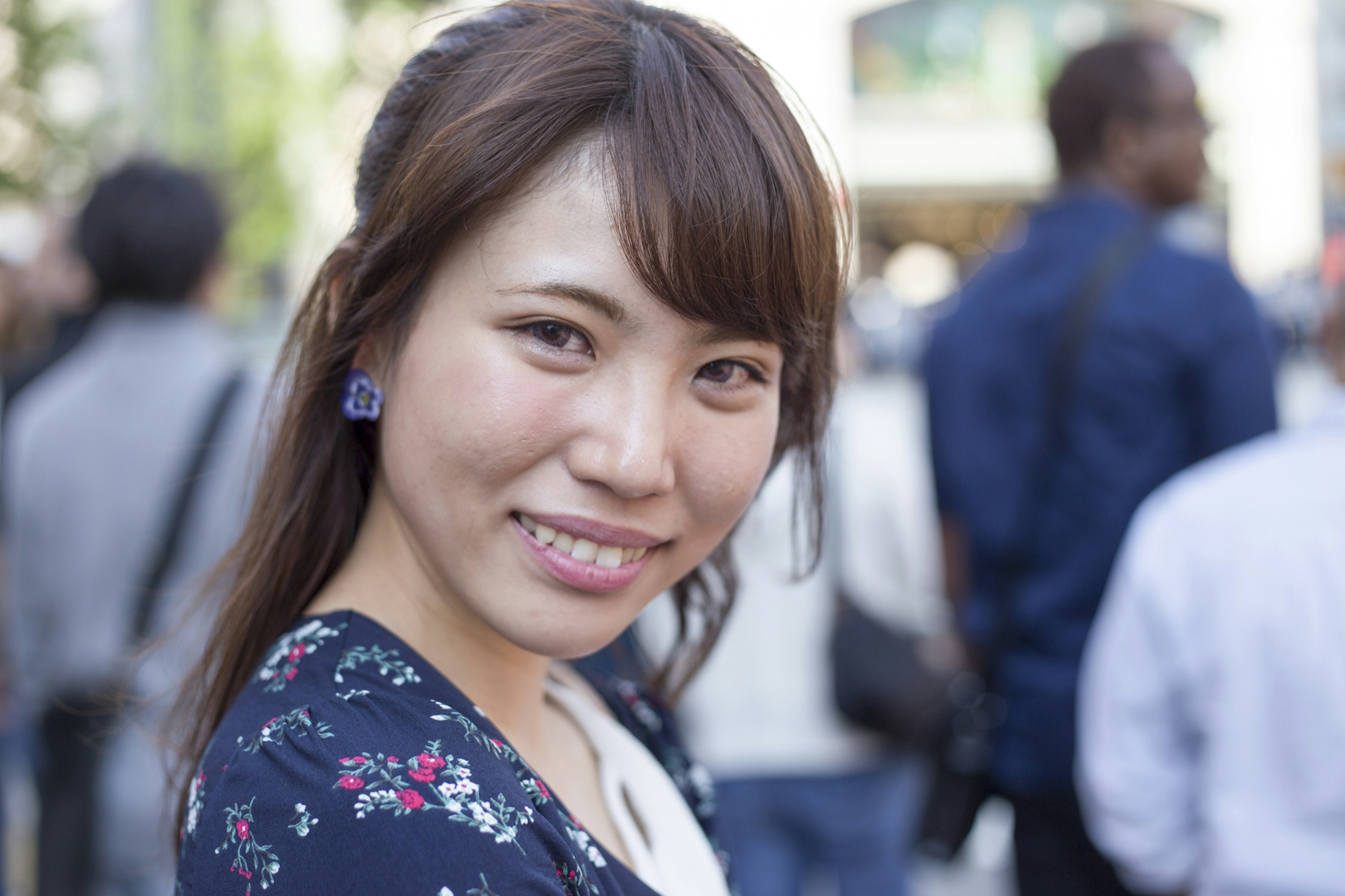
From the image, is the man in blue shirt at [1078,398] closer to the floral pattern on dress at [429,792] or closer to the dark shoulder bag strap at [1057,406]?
the dark shoulder bag strap at [1057,406]

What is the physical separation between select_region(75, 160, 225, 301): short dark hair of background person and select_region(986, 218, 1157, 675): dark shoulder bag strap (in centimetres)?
206

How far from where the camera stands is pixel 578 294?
1.10 m

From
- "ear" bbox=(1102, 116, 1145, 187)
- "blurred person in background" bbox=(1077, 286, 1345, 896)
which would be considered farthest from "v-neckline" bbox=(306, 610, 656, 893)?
"ear" bbox=(1102, 116, 1145, 187)

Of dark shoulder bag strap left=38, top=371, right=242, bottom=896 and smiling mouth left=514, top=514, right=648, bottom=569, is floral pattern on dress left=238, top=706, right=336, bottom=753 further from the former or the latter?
dark shoulder bag strap left=38, top=371, right=242, bottom=896

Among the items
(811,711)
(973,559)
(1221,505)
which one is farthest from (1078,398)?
(811,711)

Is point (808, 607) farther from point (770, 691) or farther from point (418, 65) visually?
point (418, 65)

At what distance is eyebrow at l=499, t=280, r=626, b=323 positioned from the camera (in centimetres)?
110

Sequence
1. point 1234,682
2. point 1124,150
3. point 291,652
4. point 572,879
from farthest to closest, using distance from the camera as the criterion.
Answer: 1. point 1124,150
2. point 1234,682
3. point 291,652
4. point 572,879

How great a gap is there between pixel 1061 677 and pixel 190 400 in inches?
82.2

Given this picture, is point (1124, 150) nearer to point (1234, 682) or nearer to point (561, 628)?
point (1234, 682)

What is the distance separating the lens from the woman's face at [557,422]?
111cm

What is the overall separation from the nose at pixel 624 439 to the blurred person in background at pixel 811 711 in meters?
1.88

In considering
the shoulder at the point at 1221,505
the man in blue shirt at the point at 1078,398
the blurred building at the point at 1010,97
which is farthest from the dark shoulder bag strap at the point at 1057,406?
the blurred building at the point at 1010,97

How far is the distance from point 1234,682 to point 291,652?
5.42 ft
